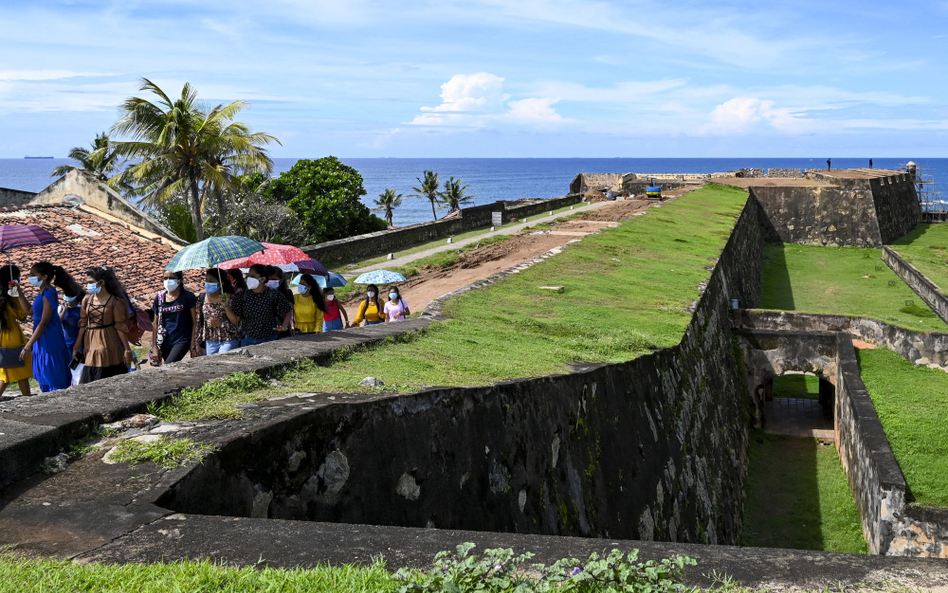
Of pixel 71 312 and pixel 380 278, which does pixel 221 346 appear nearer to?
pixel 71 312

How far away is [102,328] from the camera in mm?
7734

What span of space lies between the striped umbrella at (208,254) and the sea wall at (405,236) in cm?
927

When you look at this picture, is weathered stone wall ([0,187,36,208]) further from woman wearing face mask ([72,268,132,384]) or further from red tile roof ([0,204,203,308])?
woman wearing face mask ([72,268,132,384])

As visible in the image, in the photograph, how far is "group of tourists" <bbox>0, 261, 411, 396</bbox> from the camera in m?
7.76

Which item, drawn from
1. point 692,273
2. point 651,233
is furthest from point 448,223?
point 692,273

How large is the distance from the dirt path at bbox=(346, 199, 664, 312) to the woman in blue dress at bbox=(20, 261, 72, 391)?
6.44m

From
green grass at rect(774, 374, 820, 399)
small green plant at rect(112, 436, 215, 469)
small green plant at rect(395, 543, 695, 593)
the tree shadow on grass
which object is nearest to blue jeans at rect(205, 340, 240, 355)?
small green plant at rect(112, 436, 215, 469)

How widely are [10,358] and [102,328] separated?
1.07 metres

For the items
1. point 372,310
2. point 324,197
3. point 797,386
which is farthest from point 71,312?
point 324,197

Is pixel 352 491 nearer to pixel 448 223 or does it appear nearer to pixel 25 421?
pixel 25 421

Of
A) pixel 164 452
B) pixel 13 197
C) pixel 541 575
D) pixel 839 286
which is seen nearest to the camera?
pixel 541 575

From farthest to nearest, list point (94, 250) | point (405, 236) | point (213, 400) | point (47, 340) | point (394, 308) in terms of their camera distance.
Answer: point (405, 236)
point (94, 250)
point (394, 308)
point (47, 340)
point (213, 400)

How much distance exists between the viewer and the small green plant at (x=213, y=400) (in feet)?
17.2

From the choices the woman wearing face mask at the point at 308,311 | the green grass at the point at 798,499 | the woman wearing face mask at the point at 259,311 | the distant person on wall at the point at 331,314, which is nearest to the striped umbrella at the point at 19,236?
the woman wearing face mask at the point at 259,311
